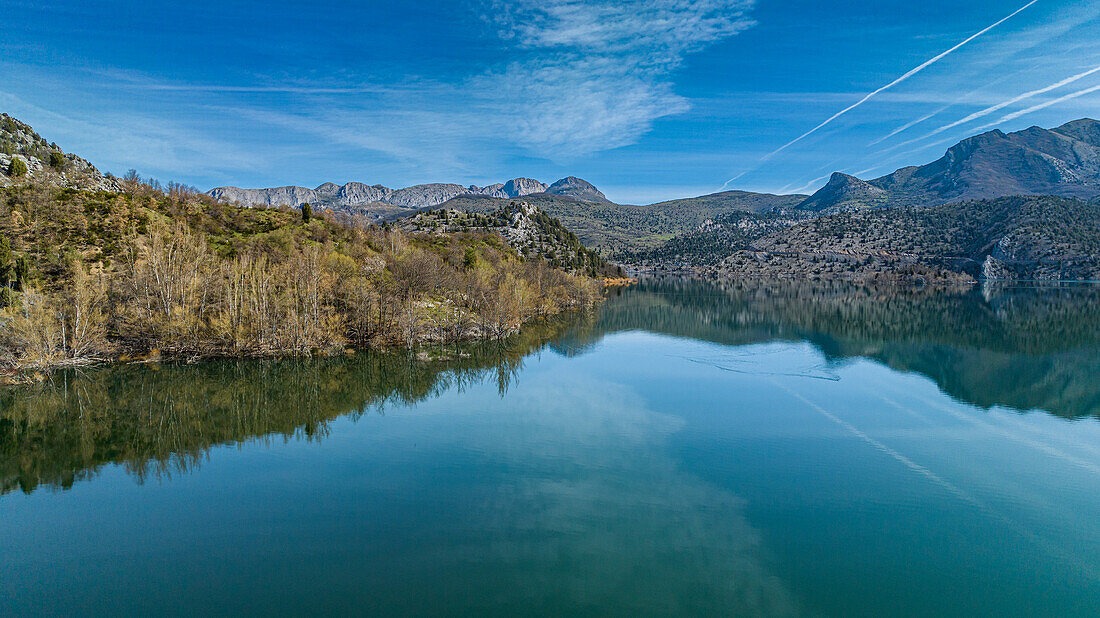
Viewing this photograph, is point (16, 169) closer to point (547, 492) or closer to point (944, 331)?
point (547, 492)

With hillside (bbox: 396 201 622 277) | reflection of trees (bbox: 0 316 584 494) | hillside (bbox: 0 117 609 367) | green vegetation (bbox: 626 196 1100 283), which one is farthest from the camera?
green vegetation (bbox: 626 196 1100 283)

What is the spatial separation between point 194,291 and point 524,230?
9161cm

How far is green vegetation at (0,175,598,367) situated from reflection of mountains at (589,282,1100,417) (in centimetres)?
2326

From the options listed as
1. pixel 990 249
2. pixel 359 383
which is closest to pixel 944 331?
pixel 359 383

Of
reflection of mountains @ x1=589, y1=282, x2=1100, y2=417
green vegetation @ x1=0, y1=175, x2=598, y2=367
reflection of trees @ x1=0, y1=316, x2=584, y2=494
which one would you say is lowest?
reflection of mountains @ x1=589, y1=282, x2=1100, y2=417

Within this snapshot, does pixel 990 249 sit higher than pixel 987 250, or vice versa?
pixel 990 249

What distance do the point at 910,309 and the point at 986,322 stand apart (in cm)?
1791

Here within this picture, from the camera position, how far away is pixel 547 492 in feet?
57.8

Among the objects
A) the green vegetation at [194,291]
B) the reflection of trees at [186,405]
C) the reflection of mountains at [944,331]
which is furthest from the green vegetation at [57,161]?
the reflection of mountains at [944,331]

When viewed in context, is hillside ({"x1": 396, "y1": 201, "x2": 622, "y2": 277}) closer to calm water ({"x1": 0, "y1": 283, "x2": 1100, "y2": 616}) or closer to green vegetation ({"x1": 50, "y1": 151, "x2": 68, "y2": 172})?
green vegetation ({"x1": 50, "y1": 151, "x2": 68, "y2": 172})

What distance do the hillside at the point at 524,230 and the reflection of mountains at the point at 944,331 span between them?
2011 cm

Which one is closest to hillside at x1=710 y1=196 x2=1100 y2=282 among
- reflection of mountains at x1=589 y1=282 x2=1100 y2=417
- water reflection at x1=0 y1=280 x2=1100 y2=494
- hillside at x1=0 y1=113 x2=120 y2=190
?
reflection of mountains at x1=589 y1=282 x2=1100 y2=417

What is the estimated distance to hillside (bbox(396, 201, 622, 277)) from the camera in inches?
4274

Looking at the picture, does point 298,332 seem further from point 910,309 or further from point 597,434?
point 910,309
